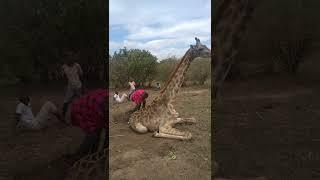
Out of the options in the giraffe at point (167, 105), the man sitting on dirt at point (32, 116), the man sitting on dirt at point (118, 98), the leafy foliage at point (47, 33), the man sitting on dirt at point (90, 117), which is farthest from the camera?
the man sitting on dirt at point (118, 98)

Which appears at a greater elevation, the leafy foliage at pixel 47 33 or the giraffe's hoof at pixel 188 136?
the leafy foliage at pixel 47 33

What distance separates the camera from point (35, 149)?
3852 mm

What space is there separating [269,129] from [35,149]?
8.51ft

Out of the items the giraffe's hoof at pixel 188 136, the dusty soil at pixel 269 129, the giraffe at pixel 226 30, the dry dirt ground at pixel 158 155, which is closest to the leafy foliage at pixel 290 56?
the dusty soil at pixel 269 129

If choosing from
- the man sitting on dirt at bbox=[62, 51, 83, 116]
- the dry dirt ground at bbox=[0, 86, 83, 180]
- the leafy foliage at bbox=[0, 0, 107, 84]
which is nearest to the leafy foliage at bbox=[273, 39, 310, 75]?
the leafy foliage at bbox=[0, 0, 107, 84]

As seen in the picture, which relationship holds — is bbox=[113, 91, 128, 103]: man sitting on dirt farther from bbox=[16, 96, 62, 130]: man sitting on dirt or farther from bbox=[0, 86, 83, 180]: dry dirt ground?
bbox=[16, 96, 62, 130]: man sitting on dirt

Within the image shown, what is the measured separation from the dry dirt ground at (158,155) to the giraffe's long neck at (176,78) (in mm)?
448

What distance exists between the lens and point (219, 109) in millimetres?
4887

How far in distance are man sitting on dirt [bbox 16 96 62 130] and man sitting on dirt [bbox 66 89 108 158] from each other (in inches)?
28.7

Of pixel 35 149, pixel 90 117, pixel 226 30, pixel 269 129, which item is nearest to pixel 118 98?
pixel 35 149

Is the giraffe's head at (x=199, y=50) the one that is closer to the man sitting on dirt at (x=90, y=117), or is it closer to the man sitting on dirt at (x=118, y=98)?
the man sitting on dirt at (x=90, y=117)

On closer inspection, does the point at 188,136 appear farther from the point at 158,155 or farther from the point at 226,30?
the point at 226,30

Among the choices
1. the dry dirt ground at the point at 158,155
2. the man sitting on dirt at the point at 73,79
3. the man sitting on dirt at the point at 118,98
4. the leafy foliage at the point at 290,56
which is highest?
the leafy foliage at the point at 290,56

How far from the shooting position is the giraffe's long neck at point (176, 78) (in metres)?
4.42
